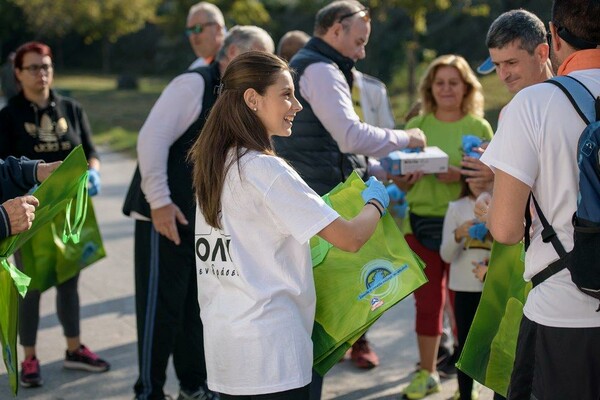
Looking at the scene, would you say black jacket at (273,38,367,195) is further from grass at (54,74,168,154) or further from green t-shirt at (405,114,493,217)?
grass at (54,74,168,154)

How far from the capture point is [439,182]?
5246 millimetres

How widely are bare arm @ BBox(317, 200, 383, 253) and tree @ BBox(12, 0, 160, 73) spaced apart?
37679 millimetres

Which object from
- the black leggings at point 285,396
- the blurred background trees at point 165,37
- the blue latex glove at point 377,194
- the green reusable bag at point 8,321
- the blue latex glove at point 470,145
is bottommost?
the black leggings at point 285,396

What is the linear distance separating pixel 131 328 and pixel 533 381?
14.0 feet

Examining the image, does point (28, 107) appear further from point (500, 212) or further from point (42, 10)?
point (42, 10)

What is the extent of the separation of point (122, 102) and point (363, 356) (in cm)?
2360

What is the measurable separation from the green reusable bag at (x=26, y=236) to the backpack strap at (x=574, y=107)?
1.92 metres

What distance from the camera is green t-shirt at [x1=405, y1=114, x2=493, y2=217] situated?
5.23m

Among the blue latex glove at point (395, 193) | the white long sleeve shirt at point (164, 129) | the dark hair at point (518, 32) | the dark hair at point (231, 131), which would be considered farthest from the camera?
the blue latex glove at point (395, 193)

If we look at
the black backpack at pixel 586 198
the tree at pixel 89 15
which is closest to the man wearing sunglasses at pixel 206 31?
the black backpack at pixel 586 198

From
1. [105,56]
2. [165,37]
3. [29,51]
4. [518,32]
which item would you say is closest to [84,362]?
[29,51]

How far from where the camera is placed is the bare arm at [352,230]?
119 inches

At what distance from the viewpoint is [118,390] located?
5.39 meters

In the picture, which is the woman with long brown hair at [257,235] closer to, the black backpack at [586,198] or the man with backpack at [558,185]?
the man with backpack at [558,185]
